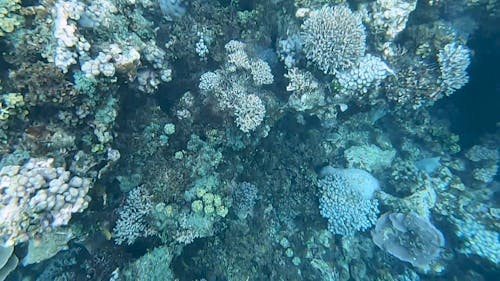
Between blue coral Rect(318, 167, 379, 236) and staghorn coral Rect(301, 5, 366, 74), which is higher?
staghorn coral Rect(301, 5, 366, 74)

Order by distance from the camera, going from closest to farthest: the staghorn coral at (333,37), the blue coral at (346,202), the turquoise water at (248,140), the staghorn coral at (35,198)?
1. the staghorn coral at (35,198)
2. the turquoise water at (248,140)
3. the staghorn coral at (333,37)
4. the blue coral at (346,202)

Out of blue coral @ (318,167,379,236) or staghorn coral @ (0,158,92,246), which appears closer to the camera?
staghorn coral @ (0,158,92,246)

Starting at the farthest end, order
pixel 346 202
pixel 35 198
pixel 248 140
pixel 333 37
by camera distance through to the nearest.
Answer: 1. pixel 346 202
2. pixel 248 140
3. pixel 333 37
4. pixel 35 198

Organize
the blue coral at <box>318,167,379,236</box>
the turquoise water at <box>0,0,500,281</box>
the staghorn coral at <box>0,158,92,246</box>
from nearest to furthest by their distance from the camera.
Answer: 1. the staghorn coral at <box>0,158,92,246</box>
2. the turquoise water at <box>0,0,500,281</box>
3. the blue coral at <box>318,167,379,236</box>

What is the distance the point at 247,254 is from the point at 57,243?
2.71 meters

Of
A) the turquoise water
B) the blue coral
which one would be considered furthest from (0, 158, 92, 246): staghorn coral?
the blue coral

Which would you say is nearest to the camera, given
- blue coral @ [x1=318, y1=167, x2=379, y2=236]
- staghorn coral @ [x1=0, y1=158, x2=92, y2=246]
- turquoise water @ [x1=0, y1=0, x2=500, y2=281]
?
staghorn coral @ [x1=0, y1=158, x2=92, y2=246]

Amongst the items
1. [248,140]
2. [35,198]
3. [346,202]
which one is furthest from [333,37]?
[35,198]

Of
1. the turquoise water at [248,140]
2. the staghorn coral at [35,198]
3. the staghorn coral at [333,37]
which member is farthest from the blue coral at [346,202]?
the staghorn coral at [35,198]

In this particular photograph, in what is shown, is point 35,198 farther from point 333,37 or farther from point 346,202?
point 346,202

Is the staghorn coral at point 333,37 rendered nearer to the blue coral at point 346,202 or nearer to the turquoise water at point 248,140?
the turquoise water at point 248,140

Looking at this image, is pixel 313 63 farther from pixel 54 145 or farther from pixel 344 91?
pixel 54 145

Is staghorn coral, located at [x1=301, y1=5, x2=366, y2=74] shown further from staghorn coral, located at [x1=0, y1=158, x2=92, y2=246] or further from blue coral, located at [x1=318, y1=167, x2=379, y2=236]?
staghorn coral, located at [x1=0, y1=158, x2=92, y2=246]

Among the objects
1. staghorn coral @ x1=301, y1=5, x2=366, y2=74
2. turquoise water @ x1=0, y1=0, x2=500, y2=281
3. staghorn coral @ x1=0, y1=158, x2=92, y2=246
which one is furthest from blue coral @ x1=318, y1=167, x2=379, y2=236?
staghorn coral @ x1=0, y1=158, x2=92, y2=246
